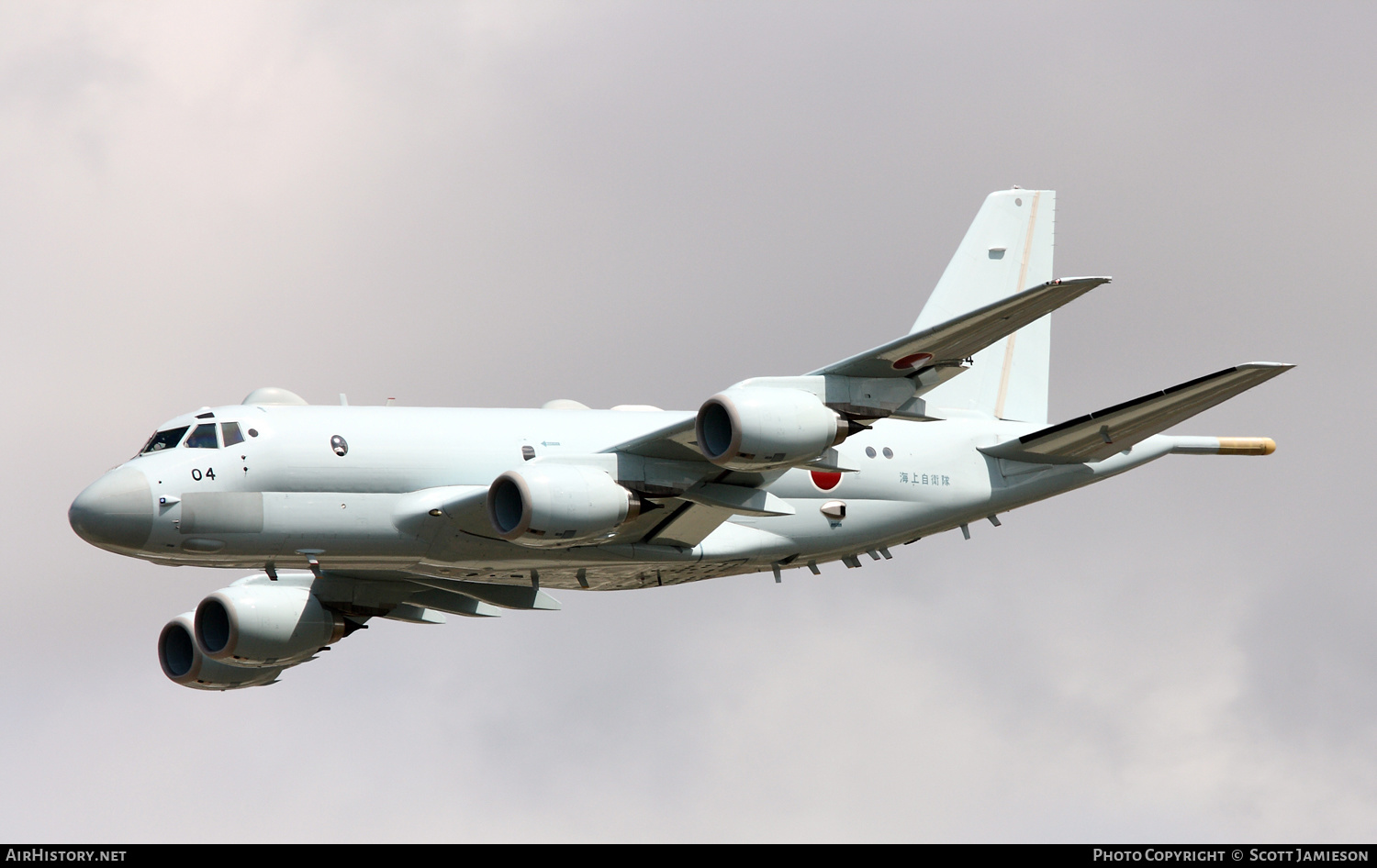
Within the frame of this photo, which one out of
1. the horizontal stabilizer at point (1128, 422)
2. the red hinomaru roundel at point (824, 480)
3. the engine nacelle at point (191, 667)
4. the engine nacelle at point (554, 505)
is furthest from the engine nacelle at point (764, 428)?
the engine nacelle at point (191, 667)

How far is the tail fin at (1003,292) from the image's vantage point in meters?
49.3

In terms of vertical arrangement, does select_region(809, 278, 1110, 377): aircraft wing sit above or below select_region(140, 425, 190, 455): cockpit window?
below

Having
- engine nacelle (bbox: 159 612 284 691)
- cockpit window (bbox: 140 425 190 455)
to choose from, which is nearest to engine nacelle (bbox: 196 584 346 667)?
engine nacelle (bbox: 159 612 284 691)

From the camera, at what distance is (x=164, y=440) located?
4012 centimetres

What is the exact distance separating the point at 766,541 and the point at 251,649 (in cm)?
1304

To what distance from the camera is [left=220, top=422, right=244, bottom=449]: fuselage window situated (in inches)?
1563

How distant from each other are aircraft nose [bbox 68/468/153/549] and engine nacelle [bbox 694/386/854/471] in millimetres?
11688

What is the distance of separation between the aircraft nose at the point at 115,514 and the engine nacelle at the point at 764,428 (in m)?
11.7

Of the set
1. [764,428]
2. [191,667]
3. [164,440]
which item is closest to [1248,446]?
[764,428]

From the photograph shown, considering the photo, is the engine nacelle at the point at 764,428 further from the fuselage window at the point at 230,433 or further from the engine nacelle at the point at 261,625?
the engine nacelle at the point at 261,625

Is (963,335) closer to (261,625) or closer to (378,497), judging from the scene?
(378,497)

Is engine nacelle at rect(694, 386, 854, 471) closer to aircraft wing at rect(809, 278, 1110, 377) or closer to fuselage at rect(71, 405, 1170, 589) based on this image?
aircraft wing at rect(809, 278, 1110, 377)

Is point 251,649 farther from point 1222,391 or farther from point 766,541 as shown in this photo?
point 1222,391

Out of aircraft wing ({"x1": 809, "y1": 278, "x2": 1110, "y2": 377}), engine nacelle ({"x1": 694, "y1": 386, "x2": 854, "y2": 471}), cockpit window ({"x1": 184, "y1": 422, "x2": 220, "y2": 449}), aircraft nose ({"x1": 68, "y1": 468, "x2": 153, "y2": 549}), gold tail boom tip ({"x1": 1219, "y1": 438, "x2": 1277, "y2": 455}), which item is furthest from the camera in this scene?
gold tail boom tip ({"x1": 1219, "y1": 438, "x2": 1277, "y2": 455})
